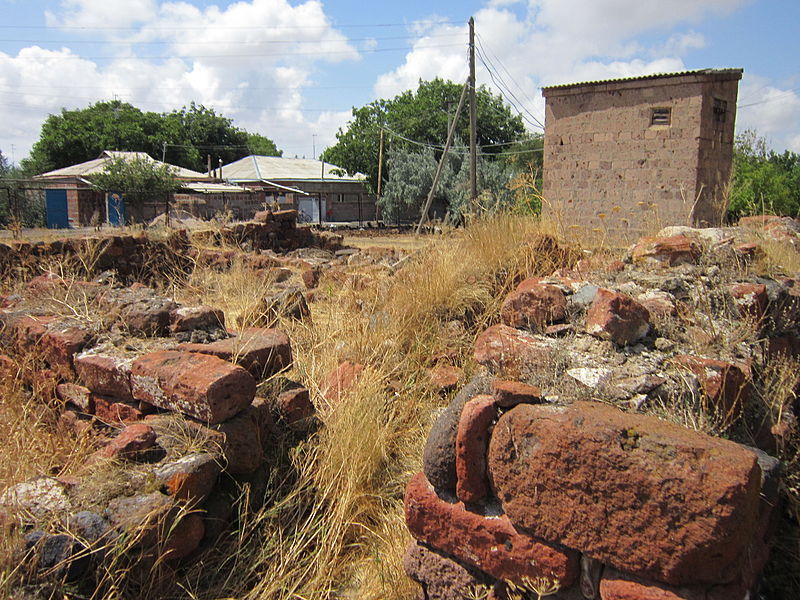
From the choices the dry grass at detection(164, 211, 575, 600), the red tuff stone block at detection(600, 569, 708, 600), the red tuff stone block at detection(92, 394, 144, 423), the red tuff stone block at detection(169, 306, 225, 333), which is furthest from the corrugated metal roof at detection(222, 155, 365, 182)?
the red tuff stone block at detection(600, 569, 708, 600)

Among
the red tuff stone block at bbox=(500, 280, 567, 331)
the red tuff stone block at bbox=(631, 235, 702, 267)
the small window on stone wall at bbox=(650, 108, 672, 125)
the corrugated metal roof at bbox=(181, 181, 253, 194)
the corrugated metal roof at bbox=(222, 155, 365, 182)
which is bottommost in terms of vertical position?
the red tuff stone block at bbox=(500, 280, 567, 331)

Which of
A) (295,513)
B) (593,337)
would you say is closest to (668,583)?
(593,337)

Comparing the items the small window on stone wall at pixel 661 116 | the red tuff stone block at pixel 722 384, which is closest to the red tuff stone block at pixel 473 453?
the red tuff stone block at pixel 722 384

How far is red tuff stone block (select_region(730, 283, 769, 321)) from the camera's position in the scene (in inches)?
132

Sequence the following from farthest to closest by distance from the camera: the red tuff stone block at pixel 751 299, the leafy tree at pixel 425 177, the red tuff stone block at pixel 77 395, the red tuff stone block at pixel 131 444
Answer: the leafy tree at pixel 425 177 < the red tuff stone block at pixel 77 395 < the red tuff stone block at pixel 751 299 < the red tuff stone block at pixel 131 444

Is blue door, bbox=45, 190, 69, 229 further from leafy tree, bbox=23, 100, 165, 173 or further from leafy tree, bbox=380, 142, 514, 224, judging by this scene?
leafy tree, bbox=380, 142, 514, 224

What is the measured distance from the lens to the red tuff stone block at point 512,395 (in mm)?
2324

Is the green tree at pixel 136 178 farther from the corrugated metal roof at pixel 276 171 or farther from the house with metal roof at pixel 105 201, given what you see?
the corrugated metal roof at pixel 276 171

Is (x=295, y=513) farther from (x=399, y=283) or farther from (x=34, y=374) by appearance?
(x=399, y=283)

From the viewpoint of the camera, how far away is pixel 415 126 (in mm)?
36250

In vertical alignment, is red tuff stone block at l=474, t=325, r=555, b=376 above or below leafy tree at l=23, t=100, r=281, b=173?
below

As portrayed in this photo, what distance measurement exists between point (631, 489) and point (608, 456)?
116mm

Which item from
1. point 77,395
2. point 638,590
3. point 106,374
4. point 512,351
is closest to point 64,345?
point 77,395

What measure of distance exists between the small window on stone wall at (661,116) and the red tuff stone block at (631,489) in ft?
44.4
